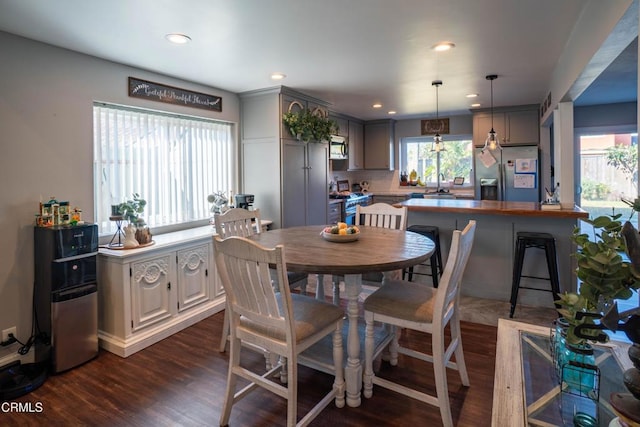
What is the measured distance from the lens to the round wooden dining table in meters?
1.82

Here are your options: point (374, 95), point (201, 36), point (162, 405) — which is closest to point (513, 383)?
point (162, 405)

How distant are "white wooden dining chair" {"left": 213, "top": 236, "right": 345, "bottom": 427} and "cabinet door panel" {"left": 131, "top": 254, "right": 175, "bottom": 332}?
129 cm

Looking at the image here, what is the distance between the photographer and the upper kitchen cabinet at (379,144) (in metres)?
6.83

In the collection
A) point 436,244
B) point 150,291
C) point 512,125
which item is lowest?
point 150,291

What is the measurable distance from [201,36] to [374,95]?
262 centimetres

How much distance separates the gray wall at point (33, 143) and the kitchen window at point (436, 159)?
5272 millimetres

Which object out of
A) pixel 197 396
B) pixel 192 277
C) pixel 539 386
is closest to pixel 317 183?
pixel 192 277

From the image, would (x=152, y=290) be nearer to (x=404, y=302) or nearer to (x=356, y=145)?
(x=404, y=302)

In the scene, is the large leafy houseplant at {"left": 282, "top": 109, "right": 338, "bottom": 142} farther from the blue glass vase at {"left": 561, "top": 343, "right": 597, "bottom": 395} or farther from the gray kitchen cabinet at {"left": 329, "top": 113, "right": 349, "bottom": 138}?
the blue glass vase at {"left": 561, "top": 343, "right": 597, "bottom": 395}

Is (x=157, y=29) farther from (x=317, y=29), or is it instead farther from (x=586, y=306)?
(x=586, y=306)

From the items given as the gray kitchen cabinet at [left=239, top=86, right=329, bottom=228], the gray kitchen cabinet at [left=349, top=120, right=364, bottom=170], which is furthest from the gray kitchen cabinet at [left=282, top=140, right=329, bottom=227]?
the gray kitchen cabinet at [left=349, top=120, right=364, bottom=170]

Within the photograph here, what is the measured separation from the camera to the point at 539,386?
3.93 feet

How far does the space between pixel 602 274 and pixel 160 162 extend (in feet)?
11.7

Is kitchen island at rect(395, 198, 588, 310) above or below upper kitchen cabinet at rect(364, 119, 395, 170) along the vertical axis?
below
